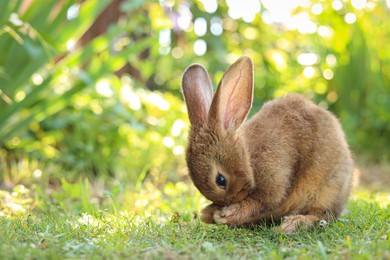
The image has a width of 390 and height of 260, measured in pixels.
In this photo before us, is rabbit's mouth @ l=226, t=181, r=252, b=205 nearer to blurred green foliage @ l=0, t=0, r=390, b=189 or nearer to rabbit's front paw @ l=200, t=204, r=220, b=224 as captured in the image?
rabbit's front paw @ l=200, t=204, r=220, b=224

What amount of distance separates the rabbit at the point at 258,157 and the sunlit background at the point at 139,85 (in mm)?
924

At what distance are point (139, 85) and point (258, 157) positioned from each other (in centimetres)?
358

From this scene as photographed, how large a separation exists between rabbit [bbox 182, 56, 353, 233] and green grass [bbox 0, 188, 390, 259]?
0.13m

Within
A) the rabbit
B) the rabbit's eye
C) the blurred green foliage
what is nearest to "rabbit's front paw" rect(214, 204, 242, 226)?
the rabbit

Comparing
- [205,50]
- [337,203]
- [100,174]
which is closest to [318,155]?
[337,203]

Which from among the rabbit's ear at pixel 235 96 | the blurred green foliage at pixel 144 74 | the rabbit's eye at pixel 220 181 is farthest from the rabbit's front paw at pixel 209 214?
the blurred green foliage at pixel 144 74

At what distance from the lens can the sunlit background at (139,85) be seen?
520 cm

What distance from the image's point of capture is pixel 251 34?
26.1 ft

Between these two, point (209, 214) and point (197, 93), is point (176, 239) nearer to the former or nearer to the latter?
point (209, 214)

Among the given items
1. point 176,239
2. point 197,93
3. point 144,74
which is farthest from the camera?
point 144,74

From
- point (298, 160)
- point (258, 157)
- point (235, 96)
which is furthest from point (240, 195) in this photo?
point (235, 96)

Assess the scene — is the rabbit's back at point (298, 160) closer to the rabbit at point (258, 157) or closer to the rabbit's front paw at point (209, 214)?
the rabbit at point (258, 157)

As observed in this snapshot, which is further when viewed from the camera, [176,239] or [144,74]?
[144,74]

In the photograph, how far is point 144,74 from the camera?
6375 millimetres
